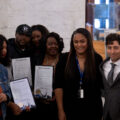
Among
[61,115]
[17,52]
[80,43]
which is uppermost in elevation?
[80,43]

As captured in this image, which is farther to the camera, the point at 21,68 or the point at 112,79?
the point at 21,68

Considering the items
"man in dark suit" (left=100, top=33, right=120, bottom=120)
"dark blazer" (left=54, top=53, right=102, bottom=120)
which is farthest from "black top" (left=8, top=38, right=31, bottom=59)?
"man in dark suit" (left=100, top=33, right=120, bottom=120)

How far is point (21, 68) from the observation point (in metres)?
2.79

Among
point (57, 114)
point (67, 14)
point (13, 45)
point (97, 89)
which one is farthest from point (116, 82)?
point (67, 14)

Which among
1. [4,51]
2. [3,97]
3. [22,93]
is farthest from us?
[22,93]

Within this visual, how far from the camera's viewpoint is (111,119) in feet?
7.79

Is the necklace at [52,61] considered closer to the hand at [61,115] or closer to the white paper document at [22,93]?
the white paper document at [22,93]

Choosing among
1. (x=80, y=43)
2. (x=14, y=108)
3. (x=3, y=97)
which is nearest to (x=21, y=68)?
Result: (x=14, y=108)

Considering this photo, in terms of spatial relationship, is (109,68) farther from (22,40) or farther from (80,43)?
(22,40)

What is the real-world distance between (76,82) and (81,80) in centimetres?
6

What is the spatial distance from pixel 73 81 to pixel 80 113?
35 cm

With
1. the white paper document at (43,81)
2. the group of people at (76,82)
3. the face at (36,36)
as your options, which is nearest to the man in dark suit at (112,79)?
the group of people at (76,82)

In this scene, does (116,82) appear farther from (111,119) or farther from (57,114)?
(57,114)

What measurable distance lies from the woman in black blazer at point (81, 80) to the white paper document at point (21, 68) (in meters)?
0.38
